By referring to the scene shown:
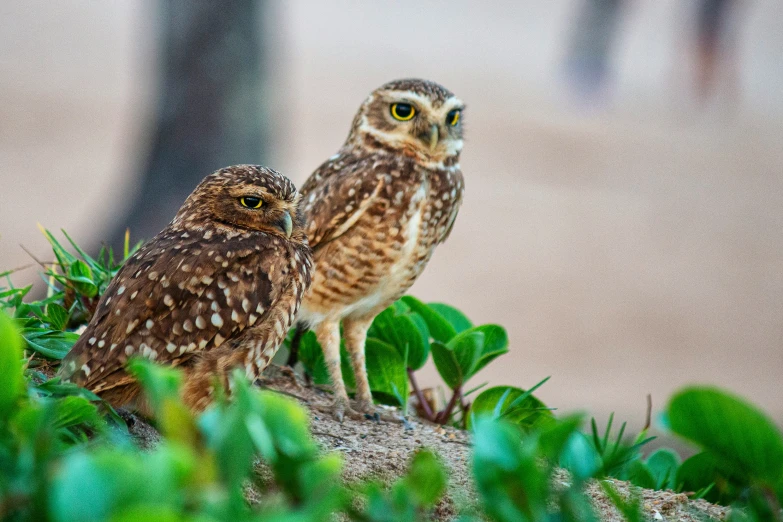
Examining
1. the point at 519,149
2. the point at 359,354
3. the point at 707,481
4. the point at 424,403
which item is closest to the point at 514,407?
the point at 424,403

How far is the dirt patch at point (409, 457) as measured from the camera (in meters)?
2.61

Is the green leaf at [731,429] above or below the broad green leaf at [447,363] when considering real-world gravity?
above

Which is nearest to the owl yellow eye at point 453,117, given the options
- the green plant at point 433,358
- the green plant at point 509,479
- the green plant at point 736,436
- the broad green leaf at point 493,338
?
the green plant at point 433,358

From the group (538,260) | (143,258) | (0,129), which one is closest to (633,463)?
(143,258)

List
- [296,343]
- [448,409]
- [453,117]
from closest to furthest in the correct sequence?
[448,409]
[296,343]
[453,117]

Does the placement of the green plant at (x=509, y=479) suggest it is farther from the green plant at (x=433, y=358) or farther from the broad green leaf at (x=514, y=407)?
the green plant at (x=433, y=358)

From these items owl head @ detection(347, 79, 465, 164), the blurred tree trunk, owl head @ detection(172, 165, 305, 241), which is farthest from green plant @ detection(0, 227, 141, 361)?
the blurred tree trunk

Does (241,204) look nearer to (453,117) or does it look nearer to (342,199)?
(342,199)

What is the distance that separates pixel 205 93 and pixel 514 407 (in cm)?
581

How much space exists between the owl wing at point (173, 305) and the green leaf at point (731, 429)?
1.22 metres

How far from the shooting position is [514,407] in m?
3.17

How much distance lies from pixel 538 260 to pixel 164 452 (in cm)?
1308

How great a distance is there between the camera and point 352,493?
2381 mm

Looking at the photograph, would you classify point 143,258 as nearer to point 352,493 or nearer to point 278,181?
point 278,181
